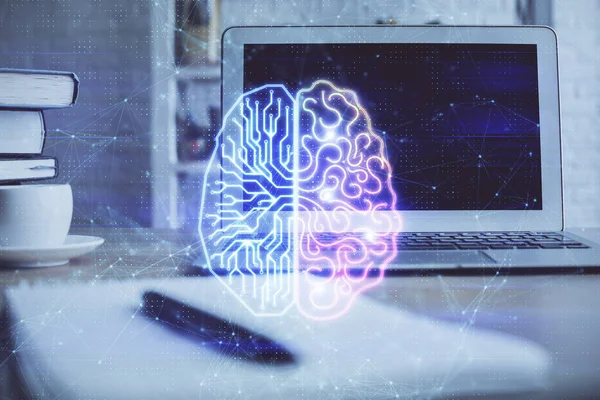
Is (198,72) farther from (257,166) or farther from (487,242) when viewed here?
(487,242)

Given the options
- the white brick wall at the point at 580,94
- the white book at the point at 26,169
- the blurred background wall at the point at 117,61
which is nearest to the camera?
the white book at the point at 26,169

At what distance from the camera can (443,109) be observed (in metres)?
0.91

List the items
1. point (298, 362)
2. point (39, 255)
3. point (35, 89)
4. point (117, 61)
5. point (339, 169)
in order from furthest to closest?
point (117, 61) → point (339, 169) → point (35, 89) → point (39, 255) → point (298, 362)

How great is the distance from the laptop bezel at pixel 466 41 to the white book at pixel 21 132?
0.30 metres

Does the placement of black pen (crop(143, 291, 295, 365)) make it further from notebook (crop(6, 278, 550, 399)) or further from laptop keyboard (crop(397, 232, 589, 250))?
laptop keyboard (crop(397, 232, 589, 250))

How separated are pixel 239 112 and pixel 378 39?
0.28m

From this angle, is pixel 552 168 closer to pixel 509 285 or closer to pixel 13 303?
pixel 509 285

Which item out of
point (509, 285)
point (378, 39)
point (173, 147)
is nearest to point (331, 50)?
point (378, 39)

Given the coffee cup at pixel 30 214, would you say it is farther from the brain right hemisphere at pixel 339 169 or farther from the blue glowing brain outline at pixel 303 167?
the brain right hemisphere at pixel 339 169

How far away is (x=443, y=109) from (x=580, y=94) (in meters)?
0.81

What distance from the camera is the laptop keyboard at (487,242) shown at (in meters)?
0.67

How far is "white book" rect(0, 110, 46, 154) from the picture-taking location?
0.77 metres

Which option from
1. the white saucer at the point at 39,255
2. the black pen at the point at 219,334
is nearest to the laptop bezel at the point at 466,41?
the white saucer at the point at 39,255

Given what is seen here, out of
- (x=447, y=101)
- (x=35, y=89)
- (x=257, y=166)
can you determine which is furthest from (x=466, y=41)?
(x=35, y=89)
